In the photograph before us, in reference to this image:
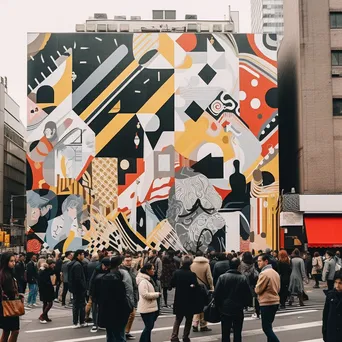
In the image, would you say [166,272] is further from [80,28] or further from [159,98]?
[80,28]

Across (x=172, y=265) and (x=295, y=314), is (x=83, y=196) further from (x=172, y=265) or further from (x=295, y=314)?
(x=295, y=314)

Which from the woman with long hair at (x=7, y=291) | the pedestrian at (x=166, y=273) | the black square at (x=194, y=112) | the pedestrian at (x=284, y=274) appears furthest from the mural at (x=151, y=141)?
the woman with long hair at (x=7, y=291)

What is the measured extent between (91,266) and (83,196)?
2649 cm

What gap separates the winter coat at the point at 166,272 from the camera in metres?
20.3

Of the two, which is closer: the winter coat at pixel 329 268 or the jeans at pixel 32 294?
the winter coat at pixel 329 268

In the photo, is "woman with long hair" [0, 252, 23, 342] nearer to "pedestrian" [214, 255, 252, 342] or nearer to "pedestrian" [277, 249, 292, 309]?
"pedestrian" [214, 255, 252, 342]

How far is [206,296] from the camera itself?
13.3 meters

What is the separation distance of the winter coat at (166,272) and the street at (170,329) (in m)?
1.44

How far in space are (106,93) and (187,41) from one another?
6.51m

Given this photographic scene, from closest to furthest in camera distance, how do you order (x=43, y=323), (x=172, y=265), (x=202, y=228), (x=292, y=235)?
(x=43, y=323), (x=172, y=265), (x=292, y=235), (x=202, y=228)

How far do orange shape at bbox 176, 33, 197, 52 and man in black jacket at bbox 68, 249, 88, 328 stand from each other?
101ft

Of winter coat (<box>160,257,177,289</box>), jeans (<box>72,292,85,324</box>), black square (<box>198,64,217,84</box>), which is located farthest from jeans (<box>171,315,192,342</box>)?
black square (<box>198,64,217,84</box>)

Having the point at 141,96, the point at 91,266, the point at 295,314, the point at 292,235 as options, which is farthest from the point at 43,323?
the point at 141,96

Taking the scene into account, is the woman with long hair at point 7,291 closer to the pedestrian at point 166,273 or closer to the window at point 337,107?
the pedestrian at point 166,273
